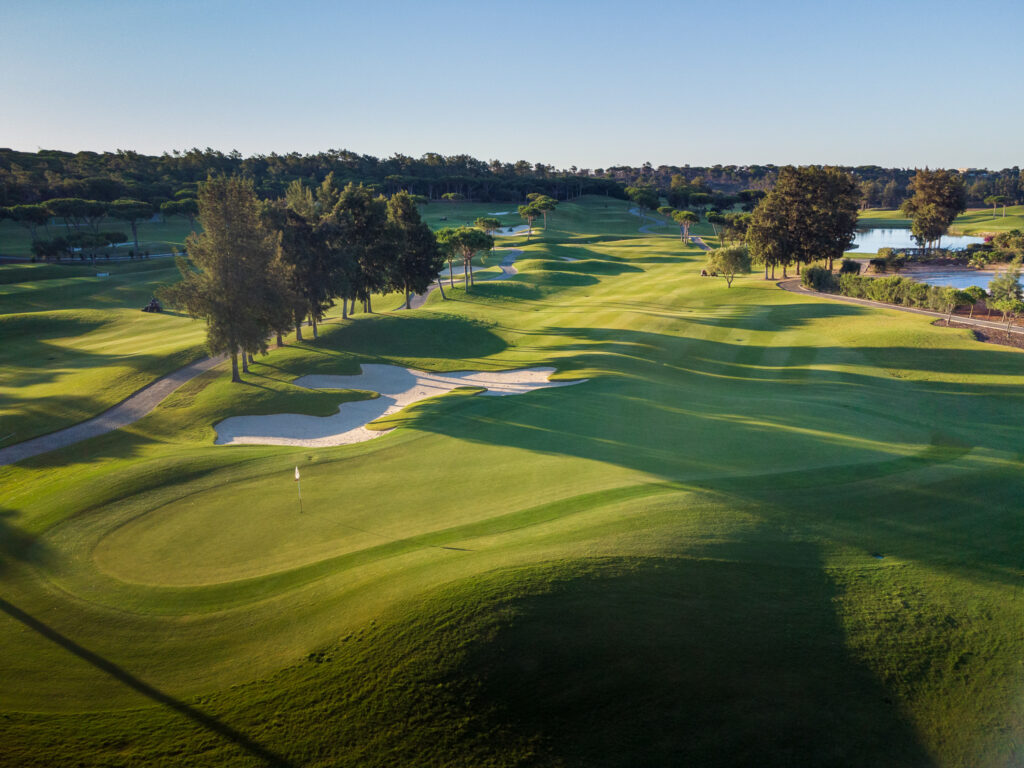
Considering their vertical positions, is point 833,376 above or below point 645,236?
below

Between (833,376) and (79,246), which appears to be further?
(79,246)

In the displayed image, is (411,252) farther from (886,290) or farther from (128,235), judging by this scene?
(128,235)

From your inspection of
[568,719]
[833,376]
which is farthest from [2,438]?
[833,376]

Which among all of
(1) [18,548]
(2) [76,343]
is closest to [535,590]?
(1) [18,548]

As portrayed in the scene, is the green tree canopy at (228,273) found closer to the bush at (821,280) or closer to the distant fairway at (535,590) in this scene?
the distant fairway at (535,590)

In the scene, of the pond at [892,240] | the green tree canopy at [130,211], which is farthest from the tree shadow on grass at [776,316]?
the green tree canopy at [130,211]

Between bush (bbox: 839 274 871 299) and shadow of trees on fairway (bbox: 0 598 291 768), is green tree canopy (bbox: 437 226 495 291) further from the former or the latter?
shadow of trees on fairway (bbox: 0 598 291 768)

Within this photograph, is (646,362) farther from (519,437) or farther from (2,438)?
(2,438)
